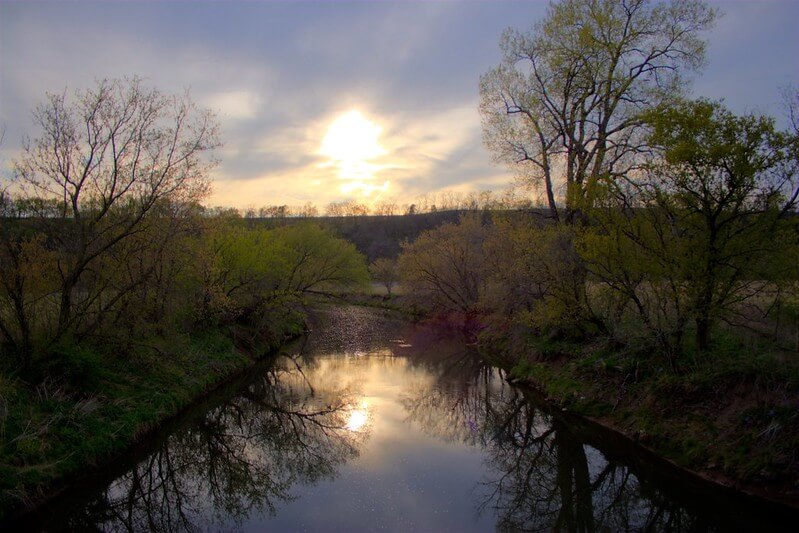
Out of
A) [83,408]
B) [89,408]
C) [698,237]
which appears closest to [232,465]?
[89,408]

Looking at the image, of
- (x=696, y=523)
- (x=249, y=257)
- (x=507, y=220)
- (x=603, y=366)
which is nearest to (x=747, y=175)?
(x=603, y=366)

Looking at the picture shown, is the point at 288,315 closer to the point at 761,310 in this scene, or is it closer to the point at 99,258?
the point at 99,258

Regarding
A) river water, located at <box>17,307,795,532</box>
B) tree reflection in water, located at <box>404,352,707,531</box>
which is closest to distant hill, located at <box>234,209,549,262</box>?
tree reflection in water, located at <box>404,352,707,531</box>

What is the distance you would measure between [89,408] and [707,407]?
43.7 feet

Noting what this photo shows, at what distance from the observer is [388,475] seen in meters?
11.1

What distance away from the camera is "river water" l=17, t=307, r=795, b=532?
30.1 ft

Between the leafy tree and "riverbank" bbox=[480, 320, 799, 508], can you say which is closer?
"riverbank" bbox=[480, 320, 799, 508]

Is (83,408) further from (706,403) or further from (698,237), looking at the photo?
(698,237)

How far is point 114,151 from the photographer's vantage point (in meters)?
13.7

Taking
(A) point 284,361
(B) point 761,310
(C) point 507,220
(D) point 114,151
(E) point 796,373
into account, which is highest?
(D) point 114,151

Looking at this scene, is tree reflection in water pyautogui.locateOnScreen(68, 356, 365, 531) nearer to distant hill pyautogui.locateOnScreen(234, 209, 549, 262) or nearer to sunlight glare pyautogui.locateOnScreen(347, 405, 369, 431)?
sunlight glare pyautogui.locateOnScreen(347, 405, 369, 431)

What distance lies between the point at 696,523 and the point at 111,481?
11205 millimetres

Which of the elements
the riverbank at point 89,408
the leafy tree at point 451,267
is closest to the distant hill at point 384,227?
the leafy tree at point 451,267

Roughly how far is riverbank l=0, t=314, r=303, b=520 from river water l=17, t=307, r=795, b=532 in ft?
1.51
